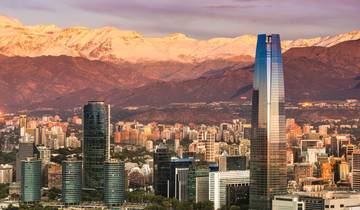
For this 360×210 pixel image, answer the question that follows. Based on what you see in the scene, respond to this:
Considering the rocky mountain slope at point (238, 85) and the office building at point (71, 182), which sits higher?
the rocky mountain slope at point (238, 85)

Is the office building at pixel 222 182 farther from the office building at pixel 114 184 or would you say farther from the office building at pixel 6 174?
the office building at pixel 6 174

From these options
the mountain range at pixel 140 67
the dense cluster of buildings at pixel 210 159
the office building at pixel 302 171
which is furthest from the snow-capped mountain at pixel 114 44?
the office building at pixel 302 171

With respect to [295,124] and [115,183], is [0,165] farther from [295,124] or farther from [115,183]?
[295,124]

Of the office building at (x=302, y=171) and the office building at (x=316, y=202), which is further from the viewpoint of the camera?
the office building at (x=302, y=171)

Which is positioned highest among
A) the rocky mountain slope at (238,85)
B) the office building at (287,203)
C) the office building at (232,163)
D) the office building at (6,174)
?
the rocky mountain slope at (238,85)

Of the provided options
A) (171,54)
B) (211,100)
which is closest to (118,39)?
(171,54)

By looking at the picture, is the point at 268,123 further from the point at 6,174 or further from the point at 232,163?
the point at 6,174

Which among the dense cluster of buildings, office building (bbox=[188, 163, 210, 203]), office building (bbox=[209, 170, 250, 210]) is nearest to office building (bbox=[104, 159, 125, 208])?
the dense cluster of buildings

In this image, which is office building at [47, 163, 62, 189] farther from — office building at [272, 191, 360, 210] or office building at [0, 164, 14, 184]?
office building at [272, 191, 360, 210]
